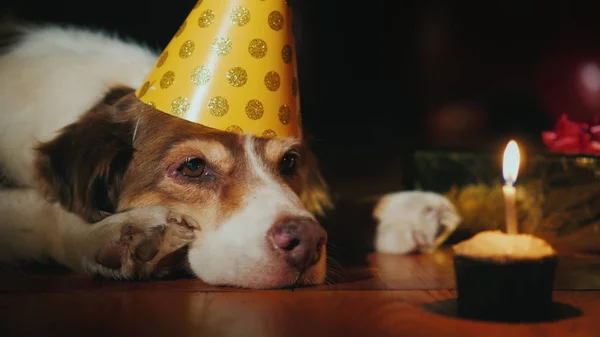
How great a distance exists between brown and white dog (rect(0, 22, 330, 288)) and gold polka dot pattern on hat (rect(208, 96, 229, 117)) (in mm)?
145

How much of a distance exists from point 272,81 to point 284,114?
90 millimetres

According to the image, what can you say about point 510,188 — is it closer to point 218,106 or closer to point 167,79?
point 218,106

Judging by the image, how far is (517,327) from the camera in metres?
1.30

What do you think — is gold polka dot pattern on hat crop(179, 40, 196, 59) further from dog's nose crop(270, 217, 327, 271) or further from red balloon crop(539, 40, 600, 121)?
A: red balloon crop(539, 40, 600, 121)

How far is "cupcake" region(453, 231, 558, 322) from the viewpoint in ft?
4.21

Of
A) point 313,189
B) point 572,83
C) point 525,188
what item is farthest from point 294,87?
point 572,83

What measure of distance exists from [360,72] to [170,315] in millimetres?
1502

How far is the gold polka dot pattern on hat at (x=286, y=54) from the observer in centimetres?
183

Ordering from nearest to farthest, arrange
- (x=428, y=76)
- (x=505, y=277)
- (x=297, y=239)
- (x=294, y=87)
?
1. (x=505, y=277)
2. (x=297, y=239)
3. (x=294, y=87)
4. (x=428, y=76)

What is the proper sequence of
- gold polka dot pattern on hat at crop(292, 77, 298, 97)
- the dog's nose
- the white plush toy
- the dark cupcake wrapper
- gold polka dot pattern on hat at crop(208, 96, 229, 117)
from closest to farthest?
the dark cupcake wrapper, the dog's nose, gold polka dot pattern on hat at crop(208, 96, 229, 117), gold polka dot pattern on hat at crop(292, 77, 298, 97), the white plush toy

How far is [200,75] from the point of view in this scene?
1.76 metres

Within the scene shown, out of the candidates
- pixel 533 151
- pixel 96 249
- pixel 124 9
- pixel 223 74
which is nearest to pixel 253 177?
pixel 223 74

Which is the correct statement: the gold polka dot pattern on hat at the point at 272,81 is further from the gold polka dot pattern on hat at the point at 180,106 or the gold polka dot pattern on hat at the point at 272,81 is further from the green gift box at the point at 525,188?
the green gift box at the point at 525,188

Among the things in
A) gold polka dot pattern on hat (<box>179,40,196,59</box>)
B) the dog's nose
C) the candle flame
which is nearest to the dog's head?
the dog's nose
